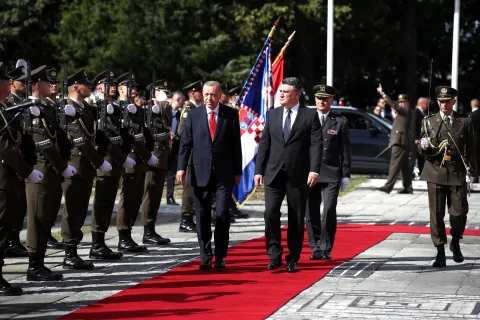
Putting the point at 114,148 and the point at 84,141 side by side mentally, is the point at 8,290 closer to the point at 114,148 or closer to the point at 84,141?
the point at 84,141

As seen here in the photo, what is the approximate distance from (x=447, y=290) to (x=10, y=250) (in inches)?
198

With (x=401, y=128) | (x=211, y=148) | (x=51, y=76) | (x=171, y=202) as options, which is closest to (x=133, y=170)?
(x=211, y=148)

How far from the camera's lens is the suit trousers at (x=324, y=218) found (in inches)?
459

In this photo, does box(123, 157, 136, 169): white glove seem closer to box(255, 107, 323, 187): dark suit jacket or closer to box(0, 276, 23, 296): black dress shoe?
box(255, 107, 323, 187): dark suit jacket

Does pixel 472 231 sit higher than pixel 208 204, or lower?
lower

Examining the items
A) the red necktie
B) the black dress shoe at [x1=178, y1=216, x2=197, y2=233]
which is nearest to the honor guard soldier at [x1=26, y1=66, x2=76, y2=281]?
the red necktie

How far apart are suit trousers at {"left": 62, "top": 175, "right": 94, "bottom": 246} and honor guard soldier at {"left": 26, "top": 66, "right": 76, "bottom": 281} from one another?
600 millimetres

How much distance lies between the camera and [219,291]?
9.38m

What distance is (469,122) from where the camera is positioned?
11398 mm

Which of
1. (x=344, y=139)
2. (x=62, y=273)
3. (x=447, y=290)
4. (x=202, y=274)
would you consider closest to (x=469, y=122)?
(x=344, y=139)

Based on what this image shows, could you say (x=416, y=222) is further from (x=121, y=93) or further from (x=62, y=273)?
(x=62, y=273)

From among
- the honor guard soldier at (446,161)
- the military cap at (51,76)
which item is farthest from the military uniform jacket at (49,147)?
the honor guard soldier at (446,161)

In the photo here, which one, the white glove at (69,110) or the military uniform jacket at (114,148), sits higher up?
the white glove at (69,110)

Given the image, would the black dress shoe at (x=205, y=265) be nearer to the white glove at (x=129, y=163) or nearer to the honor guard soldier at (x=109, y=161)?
the honor guard soldier at (x=109, y=161)
